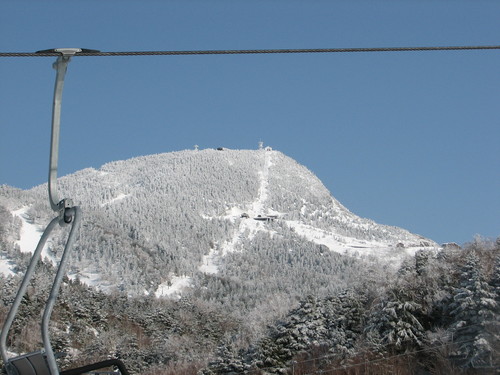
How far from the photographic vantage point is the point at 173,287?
7490 inches

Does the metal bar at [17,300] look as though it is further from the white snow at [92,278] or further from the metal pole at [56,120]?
the white snow at [92,278]

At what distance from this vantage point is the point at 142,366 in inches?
2729

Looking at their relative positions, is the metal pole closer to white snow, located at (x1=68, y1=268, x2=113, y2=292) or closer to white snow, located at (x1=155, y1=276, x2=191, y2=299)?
white snow, located at (x1=68, y1=268, x2=113, y2=292)

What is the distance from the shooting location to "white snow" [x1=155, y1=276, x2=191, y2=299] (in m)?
178

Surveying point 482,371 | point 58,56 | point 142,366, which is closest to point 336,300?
point 482,371

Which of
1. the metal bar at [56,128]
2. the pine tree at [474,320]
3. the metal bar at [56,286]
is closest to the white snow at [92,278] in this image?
the pine tree at [474,320]

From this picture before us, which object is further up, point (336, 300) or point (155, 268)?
point (155, 268)

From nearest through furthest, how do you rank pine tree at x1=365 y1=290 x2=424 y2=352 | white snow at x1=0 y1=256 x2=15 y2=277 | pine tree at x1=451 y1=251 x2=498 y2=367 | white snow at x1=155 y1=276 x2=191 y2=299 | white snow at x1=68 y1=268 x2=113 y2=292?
pine tree at x1=451 y1=251 x2=498 y2=367 < pine tree at x1=365 y1=290 x2=424 y2=352 < white snow at x1=0 y1=256 x2=15 y2=277 < white snow at x1=68 y1=268 x2=113 y2=292 < white snow at x1=155 y1=276 x2=191 y2=299

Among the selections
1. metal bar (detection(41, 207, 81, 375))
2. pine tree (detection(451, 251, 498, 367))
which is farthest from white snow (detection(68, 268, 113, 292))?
metal bar (detection(41, 207, 81, 375))

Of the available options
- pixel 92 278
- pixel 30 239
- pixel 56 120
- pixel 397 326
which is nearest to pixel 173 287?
pixel 92 278

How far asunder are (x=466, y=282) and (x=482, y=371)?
6.49 metres

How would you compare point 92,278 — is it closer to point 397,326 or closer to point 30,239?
point 30,239

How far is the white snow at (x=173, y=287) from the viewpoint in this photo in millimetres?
178413

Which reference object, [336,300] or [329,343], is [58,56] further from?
[336,300]
